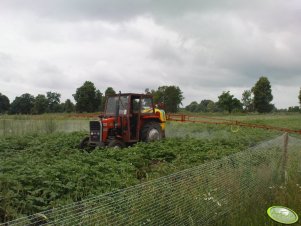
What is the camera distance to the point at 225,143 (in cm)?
1322

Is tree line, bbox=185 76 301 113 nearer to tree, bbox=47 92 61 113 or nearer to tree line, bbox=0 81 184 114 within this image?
tree line, bbox=0 81 184 114

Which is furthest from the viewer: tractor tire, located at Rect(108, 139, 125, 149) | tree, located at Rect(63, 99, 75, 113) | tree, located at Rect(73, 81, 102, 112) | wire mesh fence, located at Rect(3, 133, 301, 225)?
tree, located at Rect(63, 99, 75, 113)

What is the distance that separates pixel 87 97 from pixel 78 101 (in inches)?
68.8

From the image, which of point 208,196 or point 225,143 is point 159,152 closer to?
point 225,143

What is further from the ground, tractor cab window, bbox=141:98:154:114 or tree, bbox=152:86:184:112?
tree, bbox=152:86:184:112

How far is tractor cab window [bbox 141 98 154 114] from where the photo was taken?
14031mm

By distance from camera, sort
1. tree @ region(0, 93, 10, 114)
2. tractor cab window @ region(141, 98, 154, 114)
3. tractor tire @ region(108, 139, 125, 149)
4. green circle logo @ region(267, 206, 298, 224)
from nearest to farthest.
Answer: green circle logo @ region(267, 206, 298, 224) → tractor tire @ region(108, 139, 125, 149) → tractor cab window @ region(141, 98, 154, 114) → tree @ region(0, 93, 10, 114)

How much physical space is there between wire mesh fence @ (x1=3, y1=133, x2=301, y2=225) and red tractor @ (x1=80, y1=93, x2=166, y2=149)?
5.95 m

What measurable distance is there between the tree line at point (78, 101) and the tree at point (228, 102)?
7.76 m

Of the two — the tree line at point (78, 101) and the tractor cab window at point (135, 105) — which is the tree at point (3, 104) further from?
the tractor cab window at point (135, 105)

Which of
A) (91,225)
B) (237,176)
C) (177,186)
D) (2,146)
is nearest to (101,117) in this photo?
(2,146)

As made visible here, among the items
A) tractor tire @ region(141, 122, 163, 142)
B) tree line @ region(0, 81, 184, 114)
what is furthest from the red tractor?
tree line @ region(0, 81, 184, 114)

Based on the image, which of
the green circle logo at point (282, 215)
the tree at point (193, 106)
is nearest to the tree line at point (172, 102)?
the tree at point (193, 106)

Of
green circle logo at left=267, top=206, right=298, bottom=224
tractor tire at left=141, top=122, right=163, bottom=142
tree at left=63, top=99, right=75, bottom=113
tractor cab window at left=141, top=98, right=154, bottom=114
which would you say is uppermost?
tree at left=63, top=99, right=75, bottom=113
